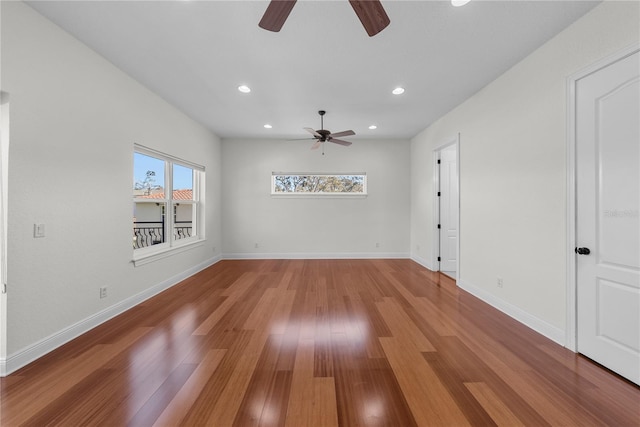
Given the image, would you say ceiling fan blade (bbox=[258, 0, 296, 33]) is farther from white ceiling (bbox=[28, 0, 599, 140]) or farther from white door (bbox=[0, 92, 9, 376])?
white door (bbox=[0, 92, 9, 376])

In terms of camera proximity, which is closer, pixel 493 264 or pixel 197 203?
pixel 493 264

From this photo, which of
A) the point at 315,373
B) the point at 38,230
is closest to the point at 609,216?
the point at 315,373

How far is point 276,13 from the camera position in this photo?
1.44m

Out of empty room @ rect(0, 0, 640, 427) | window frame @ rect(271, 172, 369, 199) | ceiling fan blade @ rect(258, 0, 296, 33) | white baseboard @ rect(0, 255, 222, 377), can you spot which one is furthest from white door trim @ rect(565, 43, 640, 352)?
white baseboard @ rect(0, 255, 222, 377)

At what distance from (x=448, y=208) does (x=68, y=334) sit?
5.58m

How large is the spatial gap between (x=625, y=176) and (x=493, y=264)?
160cm

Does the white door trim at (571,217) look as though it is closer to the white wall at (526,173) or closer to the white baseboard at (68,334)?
the white wall at (526,173)

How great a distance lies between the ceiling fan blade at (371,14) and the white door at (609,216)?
1872 mm

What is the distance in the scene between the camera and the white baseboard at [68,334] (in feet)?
6.01

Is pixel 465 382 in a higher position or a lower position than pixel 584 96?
lower

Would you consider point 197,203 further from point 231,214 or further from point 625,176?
point 625,176

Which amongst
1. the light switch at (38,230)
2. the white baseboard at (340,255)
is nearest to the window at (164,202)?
the light switch at (38,230)

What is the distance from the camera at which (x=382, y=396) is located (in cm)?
159

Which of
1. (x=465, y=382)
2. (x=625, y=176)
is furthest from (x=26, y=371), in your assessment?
(x=625, y=176)
